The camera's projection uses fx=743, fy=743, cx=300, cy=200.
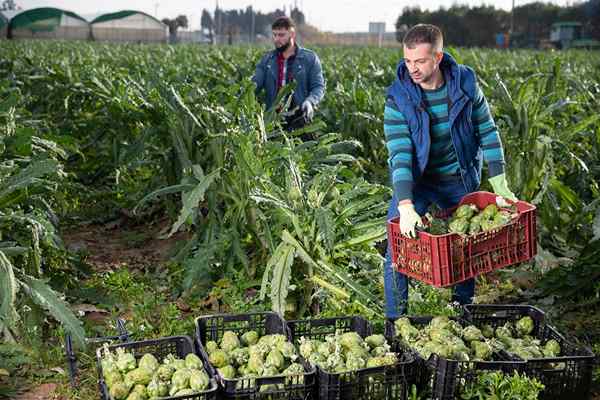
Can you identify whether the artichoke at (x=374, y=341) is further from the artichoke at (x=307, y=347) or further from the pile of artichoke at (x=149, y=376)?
the pile of artichoke at (x=149, y=376)

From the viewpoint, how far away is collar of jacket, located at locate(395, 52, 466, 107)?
398cm

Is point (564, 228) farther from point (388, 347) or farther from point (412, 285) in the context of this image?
point (388, 347)

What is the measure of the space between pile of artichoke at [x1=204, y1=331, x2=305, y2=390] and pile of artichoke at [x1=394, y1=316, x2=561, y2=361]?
2.00 feet

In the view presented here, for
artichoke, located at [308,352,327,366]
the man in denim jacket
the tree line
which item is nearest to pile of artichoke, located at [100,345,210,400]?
artichoke, located at [308,352,327,366]

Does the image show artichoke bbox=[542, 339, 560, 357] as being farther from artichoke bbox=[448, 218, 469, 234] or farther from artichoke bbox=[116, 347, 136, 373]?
artichoke bbox=[116, 347, 136, 373]

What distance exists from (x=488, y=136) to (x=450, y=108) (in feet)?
0.95

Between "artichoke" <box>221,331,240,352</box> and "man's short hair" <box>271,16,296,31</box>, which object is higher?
"man's short hair" <box>271,16,296,31</box>

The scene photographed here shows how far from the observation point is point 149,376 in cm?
327

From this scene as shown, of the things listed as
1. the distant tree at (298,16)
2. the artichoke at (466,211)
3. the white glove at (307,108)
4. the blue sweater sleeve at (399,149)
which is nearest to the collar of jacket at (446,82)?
the blue sweater sleeve at (399,149)

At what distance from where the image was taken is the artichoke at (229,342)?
12.0ft

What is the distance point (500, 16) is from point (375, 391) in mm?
74766

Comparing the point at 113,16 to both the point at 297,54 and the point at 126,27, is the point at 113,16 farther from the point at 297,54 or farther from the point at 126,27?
the point at 297,54

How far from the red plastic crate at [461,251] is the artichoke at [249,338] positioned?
2.70ft

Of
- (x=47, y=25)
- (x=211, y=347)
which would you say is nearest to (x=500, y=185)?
(x=211, y=347)
